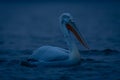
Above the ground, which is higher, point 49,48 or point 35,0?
point 35,0

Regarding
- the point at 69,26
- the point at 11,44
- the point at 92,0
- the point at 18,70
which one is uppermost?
the point at 92,0

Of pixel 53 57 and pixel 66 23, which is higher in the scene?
pixel 66 23

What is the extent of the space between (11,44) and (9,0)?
96.0 meters

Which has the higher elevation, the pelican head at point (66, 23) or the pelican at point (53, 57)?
the pelican head at point (66, 23)

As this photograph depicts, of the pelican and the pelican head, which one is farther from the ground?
the pelican head

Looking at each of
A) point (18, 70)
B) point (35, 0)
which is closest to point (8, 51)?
point (18, 70)

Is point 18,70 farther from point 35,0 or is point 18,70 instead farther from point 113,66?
point 35,0

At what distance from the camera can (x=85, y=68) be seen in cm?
1539

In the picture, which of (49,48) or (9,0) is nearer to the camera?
(49,48)

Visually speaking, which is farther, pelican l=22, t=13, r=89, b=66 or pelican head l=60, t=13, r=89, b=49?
pelican head l=60, t=13, r=89, b=49

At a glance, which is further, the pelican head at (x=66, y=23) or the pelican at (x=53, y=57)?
the pelican head at (x=66, y=23)

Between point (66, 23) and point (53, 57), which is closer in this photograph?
point (53, 57)

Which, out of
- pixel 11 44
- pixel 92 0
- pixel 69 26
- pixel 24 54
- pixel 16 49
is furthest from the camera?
pixel 92 0

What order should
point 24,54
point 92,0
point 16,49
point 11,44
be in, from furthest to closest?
point 92,0 < point 11,44 < point 16,49 < point 24,54
